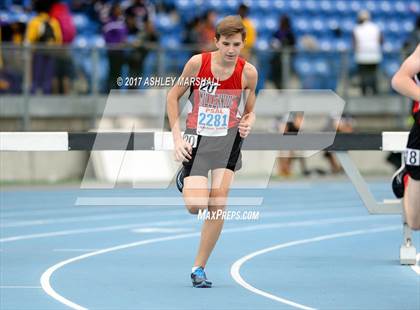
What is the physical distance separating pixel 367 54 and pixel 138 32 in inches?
163

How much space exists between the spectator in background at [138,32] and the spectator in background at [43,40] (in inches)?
51.7

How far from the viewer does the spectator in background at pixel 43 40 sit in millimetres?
19609

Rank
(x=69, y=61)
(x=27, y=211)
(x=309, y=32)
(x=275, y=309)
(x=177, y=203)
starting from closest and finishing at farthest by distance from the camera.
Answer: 1. (x=275, y=309)
2. (x=27, y=211)
3. (x=177, y=203)
4. (x=69, y=61)
5. (x=309, y=32)

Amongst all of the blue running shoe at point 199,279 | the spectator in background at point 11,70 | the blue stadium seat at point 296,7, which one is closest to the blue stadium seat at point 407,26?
the blue stadium seat at point 296,7

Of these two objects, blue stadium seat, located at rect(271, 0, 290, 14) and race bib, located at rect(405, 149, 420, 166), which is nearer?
race bib, located at rect(405, 149, 420, 166)

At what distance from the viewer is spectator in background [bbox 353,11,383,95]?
21.8 metres

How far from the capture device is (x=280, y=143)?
36.1 feet

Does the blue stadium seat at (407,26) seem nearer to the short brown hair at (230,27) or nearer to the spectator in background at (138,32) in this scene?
the spectator in background at (138,32)

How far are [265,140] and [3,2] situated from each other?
1271 centimetres

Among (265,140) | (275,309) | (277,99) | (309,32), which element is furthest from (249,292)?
(309,32)

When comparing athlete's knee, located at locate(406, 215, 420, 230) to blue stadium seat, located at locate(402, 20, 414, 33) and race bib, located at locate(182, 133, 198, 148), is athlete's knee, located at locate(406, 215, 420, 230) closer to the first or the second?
race bib, located at locate(182, 133, 198, 148)

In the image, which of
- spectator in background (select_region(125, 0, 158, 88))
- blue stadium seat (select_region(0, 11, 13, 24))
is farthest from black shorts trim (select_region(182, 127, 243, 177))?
blue stadium seat (select_region(0, 11, 13, 24))

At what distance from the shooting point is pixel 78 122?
2072cm

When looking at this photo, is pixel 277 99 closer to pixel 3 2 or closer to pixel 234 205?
pixel 3 2
